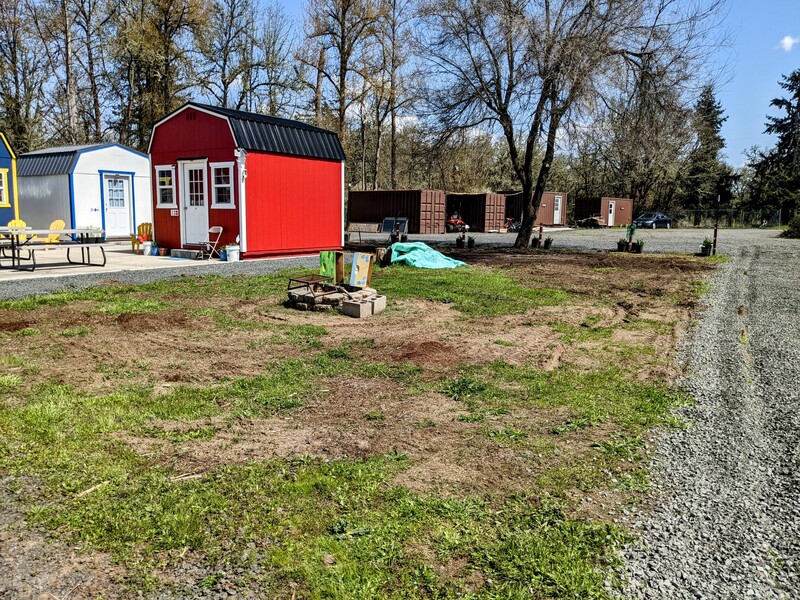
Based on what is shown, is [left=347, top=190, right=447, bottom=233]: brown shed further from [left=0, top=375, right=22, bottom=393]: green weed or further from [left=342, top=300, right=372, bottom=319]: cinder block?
[left=0, top=375, right=22, bottom=393]: green weed

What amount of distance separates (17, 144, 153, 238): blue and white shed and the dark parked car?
32775mm

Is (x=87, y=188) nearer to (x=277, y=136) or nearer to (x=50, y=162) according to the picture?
(x=50, y=162)

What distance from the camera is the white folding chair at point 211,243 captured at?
50.1 ft

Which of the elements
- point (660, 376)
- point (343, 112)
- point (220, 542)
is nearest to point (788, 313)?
point (660, 376)

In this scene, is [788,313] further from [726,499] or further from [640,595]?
[640,595]

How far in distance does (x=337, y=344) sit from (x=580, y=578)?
435 cm

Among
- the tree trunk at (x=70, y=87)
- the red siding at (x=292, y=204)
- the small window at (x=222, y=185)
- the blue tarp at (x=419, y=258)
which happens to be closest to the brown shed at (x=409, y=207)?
the red siding at (x=292, y=204)

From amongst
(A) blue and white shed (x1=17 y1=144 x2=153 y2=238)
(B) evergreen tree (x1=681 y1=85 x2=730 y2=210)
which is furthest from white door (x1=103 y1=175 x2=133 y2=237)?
(B) evergreen tree (x1=681 y1=85 x2=730 y2=210)

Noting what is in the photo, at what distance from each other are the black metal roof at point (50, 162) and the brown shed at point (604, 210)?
31.7 m

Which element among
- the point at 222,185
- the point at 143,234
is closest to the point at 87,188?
the point at 143,234

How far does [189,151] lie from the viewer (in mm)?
15688

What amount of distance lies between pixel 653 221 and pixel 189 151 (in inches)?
1405

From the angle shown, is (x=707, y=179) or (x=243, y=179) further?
(x=707, y=179)

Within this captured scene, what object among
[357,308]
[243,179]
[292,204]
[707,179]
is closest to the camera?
[357,308]
